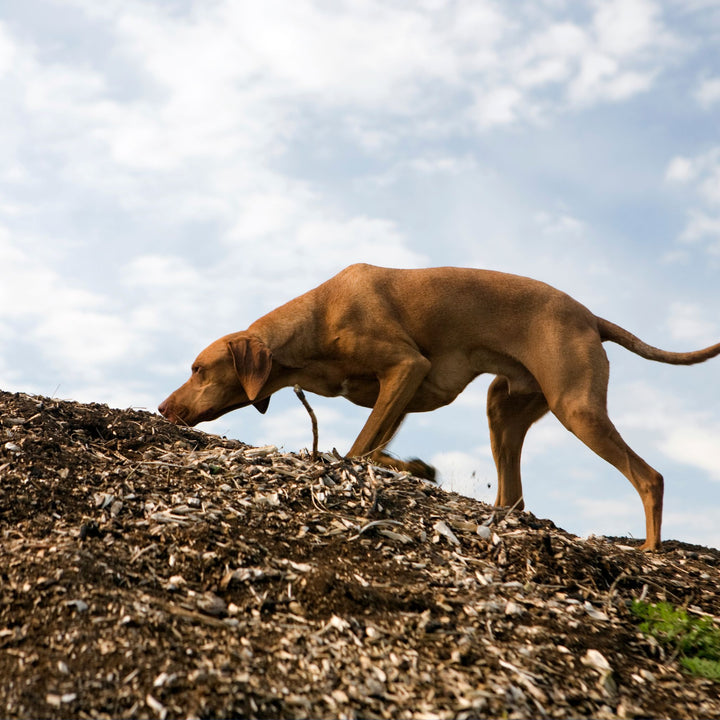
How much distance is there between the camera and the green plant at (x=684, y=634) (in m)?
4.30

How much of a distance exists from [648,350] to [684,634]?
151 inches

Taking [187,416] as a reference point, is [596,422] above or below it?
above

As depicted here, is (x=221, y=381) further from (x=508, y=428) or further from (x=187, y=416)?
(x=508, y=428)

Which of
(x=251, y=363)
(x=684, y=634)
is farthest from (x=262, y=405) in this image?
(x=684, y=634)

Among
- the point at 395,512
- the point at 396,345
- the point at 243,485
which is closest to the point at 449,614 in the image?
the point at 395,512

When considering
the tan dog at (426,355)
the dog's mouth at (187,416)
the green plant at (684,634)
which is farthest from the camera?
the dog's mouth at (187,416)

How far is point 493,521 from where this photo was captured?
536 centimetres

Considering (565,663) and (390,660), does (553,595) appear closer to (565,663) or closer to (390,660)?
(565,663)

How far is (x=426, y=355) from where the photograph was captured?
24.7ft

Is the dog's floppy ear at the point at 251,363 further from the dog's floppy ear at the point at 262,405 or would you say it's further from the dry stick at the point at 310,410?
the dry stick at the point at 310,410

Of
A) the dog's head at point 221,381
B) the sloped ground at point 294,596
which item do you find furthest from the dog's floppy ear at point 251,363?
the sloped ground at point 294,596

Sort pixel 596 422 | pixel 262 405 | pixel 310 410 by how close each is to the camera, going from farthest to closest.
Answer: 1. pixel 262 405
2. pixel 596 422
3. pixel 310 410

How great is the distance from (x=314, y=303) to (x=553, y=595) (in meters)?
3.91

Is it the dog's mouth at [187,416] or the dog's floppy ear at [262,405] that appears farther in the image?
the dog's floppy ear at [262,405]
